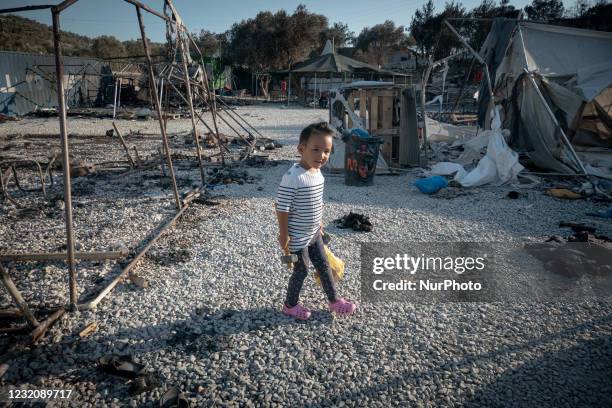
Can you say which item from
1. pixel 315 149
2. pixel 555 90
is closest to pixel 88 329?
pixel 315 149

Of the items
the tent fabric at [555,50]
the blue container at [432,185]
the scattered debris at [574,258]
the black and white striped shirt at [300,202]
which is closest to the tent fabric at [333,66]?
the tent fabric at [555,50]

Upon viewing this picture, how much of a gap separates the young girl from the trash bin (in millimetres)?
4668

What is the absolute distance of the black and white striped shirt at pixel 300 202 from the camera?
2.75 metres

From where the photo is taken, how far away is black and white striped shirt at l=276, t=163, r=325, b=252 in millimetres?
2746

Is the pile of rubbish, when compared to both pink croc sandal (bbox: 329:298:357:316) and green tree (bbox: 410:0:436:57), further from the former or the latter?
green tree (bbox: 410:0:436:57)

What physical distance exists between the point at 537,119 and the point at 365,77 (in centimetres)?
2482

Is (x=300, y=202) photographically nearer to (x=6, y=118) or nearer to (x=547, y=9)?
(x=6, y=118)

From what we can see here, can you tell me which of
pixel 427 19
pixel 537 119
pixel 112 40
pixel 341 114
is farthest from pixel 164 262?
pixel 112 40

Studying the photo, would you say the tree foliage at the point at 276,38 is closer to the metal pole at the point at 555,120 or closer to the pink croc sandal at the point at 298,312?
the metal pole at the point at 555,120

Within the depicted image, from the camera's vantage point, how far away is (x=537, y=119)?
9.10 m

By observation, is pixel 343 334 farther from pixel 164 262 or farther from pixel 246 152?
pixel 246 152

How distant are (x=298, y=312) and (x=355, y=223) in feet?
7.96

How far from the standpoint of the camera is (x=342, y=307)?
10.8 ft

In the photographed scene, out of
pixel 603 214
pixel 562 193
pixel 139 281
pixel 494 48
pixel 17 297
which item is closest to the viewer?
pixel 17 297
